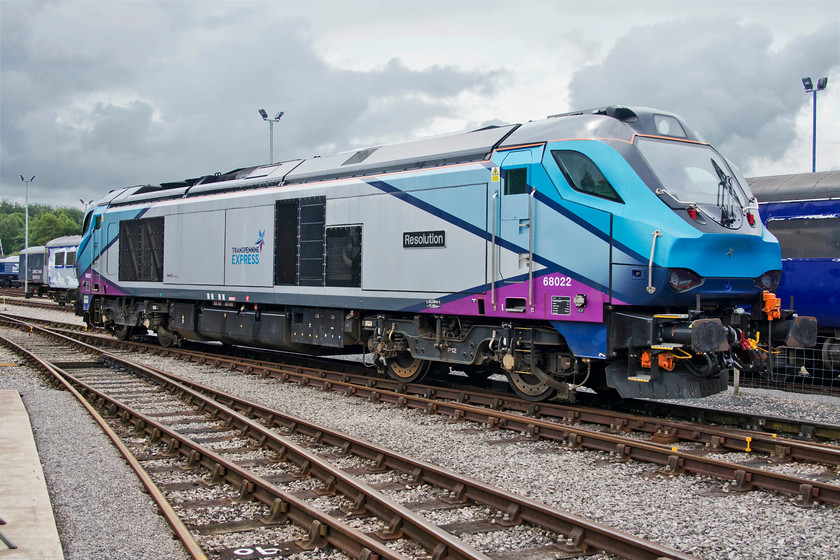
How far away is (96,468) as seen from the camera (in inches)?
295

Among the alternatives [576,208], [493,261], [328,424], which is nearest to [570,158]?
[576,208]

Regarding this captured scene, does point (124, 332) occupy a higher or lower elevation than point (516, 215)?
lower

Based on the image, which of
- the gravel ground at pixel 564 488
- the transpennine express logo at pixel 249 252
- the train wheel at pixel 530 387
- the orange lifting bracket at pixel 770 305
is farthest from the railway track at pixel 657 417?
the transpennine express logo at pixel 249 252

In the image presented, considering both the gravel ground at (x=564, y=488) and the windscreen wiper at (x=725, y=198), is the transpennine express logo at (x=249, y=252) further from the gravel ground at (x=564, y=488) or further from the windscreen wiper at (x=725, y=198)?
the windscreen wiper at (x=725, y=198)

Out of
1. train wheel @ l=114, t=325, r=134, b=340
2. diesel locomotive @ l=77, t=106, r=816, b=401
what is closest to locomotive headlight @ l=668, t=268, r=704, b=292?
diesel locomotive @ l=77, t=106, r=816, b=401

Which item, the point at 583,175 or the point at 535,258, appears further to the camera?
the point at 535,258

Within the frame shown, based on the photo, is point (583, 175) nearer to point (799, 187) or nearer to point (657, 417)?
point (657, 417)

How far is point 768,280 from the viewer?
9500 millimetres

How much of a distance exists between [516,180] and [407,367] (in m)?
4.00

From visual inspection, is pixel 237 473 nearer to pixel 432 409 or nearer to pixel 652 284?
pixel 432 409

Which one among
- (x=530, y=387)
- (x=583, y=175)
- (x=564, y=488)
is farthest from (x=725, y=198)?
(x=564, y=488)

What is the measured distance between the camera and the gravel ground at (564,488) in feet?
17.9

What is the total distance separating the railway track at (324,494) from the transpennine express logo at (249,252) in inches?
183

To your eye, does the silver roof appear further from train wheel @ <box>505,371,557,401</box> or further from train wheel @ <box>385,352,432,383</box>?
train wheel @ <box>385,352,432,383</box>
